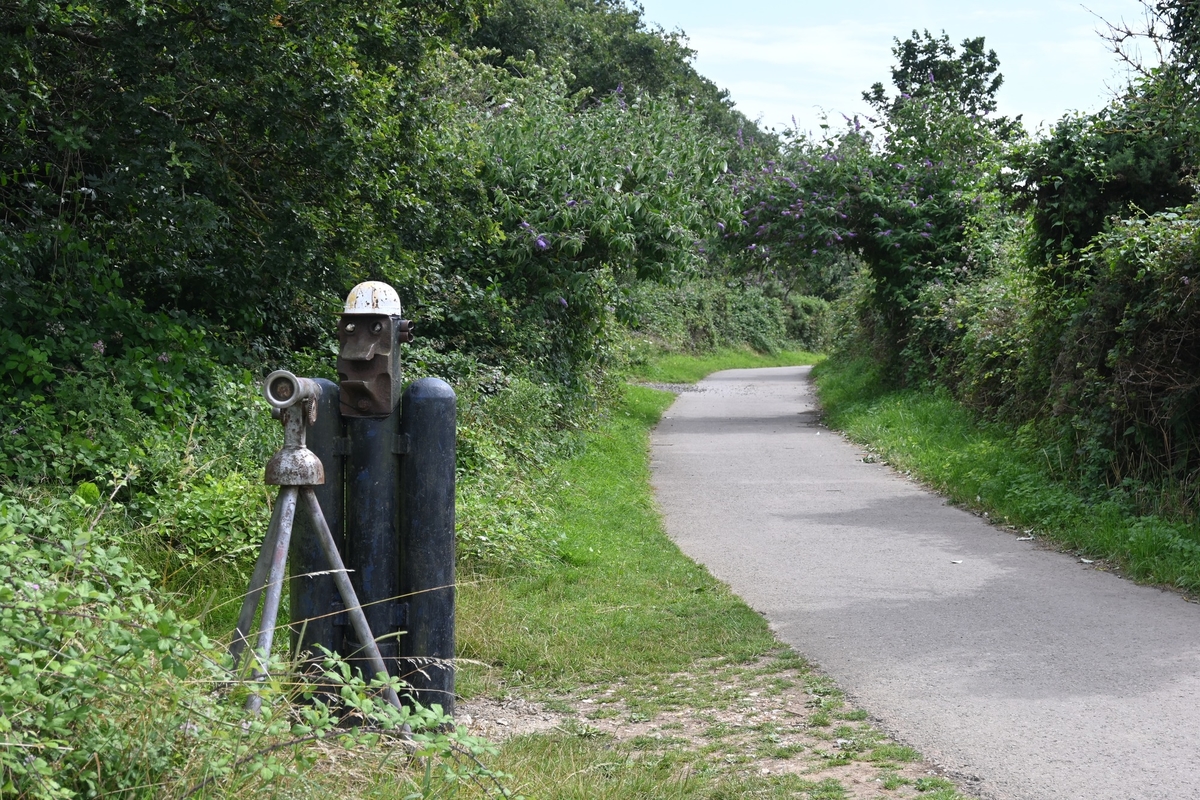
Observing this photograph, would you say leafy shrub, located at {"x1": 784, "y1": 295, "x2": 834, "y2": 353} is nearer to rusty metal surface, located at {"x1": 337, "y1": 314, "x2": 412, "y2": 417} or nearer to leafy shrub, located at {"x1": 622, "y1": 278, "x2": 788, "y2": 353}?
leafy shrub, located at {"x1": 622, "y1": 278, "x2": 788, "y2": 353}

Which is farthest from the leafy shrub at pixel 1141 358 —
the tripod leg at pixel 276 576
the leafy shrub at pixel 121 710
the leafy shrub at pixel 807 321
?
Result: the leafy shrub at pixel 807 321

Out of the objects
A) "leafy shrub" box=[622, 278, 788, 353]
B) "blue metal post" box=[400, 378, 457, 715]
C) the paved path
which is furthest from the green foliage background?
"leafy shrub" box=[622, 278, 788, 353]

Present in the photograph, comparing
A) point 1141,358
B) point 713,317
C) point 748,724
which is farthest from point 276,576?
point 713,317

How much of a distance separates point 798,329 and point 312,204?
149 feet

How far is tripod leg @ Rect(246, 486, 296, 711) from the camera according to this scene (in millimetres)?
3699

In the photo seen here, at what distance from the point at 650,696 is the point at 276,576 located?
2.44m

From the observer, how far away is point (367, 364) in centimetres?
457

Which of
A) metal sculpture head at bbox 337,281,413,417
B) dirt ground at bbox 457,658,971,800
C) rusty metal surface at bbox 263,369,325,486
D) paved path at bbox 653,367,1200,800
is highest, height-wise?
metal sculpture head at bbox 337,281,413,417

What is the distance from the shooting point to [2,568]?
3.28 metres

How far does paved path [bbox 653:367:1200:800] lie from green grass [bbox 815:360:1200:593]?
10.7 inches

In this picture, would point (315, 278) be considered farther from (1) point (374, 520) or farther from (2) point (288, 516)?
(2) point (288, 516)

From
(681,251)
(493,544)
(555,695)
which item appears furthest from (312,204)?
(681,251)

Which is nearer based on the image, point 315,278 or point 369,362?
point 369,362

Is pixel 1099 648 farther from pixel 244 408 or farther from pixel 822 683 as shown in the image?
pixel 244 408
